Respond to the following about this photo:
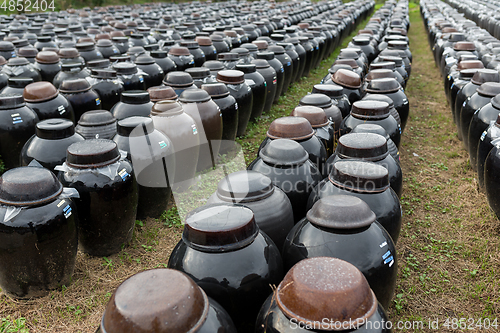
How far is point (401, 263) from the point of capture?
159 inches

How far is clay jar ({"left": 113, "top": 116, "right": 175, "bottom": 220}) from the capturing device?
4.26 m

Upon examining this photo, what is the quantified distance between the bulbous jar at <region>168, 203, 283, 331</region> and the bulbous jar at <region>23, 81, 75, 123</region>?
3631 millimetres

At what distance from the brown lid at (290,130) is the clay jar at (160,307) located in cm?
251

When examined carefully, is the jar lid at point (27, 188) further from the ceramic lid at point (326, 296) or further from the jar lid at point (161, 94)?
the jar lid at point (161, 94)

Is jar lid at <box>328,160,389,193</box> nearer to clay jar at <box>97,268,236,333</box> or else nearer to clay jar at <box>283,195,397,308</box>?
clay jar at <box>283,195,397,308</box>

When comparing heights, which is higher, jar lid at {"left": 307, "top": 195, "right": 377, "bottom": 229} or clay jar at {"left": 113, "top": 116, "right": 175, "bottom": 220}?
jar lid at {"left": 307, "top": 195, "right": 377, "bottom": 229}

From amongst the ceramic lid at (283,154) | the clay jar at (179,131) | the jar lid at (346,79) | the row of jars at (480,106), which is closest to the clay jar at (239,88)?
the jar lid at (346,79)

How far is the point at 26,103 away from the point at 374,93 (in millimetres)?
4804

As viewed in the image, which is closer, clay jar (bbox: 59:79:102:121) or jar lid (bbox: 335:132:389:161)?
jar lid (bbox: 335:132:389:161)

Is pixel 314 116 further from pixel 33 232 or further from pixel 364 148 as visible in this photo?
pixel 33 232

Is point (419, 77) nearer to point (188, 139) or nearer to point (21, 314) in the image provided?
point (188, 139)

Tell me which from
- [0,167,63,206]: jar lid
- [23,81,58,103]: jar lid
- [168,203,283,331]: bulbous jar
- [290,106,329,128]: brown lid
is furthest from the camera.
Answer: [23,81,58,103]: jar lid

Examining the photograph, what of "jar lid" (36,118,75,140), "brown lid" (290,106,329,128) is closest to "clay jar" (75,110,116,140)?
"jar lid" (36,118,75,140)

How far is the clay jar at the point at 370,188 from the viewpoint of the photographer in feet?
10.2
